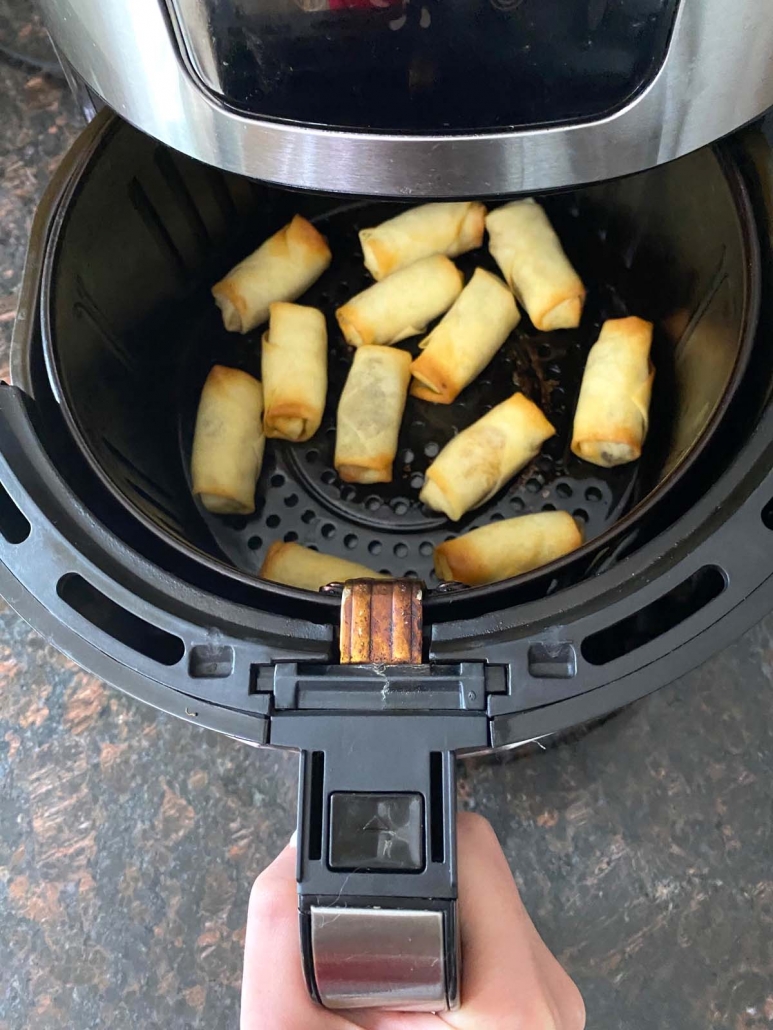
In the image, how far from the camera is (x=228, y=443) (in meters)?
0.65

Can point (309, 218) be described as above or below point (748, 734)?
above

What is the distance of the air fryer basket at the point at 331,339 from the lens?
21.1 inches

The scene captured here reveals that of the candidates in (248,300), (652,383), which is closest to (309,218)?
(248,300)

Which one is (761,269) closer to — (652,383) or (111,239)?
(652,383)

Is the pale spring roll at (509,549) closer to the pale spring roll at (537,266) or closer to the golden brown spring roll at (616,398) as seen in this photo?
the golden brown spring roll at (616,398)

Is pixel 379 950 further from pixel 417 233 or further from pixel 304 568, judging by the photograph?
pixel 417 233

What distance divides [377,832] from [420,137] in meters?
0.33

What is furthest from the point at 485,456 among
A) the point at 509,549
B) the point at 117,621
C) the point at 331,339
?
the point at 117,621

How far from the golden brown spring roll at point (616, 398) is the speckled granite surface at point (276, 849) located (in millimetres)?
175

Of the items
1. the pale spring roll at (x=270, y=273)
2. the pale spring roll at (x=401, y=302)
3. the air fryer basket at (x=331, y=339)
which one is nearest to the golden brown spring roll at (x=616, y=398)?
the air fryer basket at (x=331, y=339)

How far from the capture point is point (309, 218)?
0.74 m

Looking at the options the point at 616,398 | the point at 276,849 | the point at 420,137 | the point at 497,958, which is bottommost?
the point at 276,849

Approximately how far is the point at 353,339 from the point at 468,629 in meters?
0.37

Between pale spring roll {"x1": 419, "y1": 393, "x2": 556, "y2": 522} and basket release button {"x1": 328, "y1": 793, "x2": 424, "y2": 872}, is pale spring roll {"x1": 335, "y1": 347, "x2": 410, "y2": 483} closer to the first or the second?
pale spring roll {"x1": 419, "y1": 393, "x2": 556, "y2": 522}
